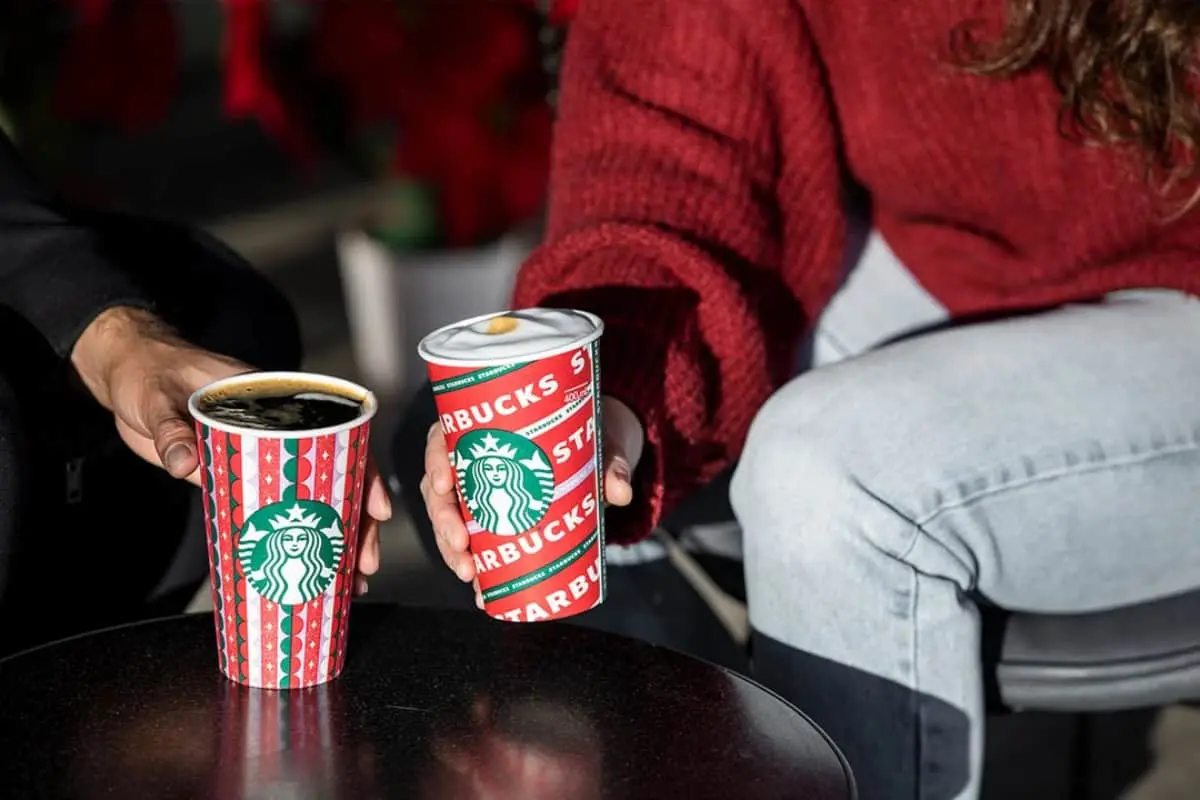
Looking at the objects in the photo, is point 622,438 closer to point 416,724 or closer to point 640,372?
point 640,372

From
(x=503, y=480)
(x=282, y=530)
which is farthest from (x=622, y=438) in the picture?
(x=282, y=530)

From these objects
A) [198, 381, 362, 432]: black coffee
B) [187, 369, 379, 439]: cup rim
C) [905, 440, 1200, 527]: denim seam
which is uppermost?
[187, 369, 379, 439]: cup rim

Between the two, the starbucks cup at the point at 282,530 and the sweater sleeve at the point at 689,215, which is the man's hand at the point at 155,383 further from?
the sweater sleeve at the point at 689,215

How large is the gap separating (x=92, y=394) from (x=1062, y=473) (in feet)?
2.25

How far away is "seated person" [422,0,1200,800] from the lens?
1.03 m

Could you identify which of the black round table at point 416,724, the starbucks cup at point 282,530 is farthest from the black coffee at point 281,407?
the black round table at point 416,724

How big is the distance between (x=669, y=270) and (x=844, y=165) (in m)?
0.28

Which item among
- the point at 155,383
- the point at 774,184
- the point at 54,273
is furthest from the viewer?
the point at 774,184

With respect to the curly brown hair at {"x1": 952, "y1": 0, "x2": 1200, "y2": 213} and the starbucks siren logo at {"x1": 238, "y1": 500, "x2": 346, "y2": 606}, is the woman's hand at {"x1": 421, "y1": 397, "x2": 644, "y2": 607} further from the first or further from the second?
the curly brown hair at {"x1": 952, "y1": 0, "x2": 1200, "y2": 213}

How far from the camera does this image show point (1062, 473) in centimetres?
105

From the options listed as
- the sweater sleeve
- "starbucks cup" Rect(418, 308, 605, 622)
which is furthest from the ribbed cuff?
"starbucks cup" Rect(418, 308, 605, 622)

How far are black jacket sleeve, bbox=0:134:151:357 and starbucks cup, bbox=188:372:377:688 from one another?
25 centimetres

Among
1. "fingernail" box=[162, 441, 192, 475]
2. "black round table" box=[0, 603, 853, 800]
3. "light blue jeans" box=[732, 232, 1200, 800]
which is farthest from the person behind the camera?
"light blue jeans" box=[732, 232, 1200, 800]

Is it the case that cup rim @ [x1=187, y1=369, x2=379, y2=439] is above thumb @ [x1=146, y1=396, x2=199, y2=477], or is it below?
above
